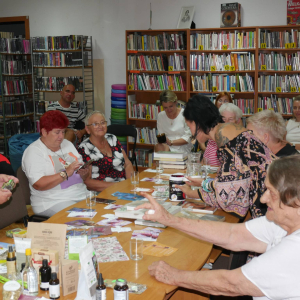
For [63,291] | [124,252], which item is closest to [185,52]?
[124,252]

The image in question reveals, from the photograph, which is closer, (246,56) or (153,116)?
(246,56)

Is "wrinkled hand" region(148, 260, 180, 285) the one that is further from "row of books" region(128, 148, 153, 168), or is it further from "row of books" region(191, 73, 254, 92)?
"row of books" region(128, 148, 153, 168)

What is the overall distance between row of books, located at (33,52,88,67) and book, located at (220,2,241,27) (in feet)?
8.82

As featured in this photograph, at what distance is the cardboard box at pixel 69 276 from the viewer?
163 cm

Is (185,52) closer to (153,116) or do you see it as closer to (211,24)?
(211,24)

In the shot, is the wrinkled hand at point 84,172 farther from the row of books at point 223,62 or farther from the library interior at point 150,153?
the row of books at point 223,62

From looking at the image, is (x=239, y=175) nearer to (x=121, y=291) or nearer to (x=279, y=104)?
(x=121, y=291)

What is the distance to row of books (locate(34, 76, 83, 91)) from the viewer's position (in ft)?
25.4

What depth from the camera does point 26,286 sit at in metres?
1.66

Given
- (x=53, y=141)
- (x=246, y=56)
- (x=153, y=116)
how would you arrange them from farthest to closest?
1. (x=153, y=116)
2. (x=246, y=56)
3. (x=53, y=141)

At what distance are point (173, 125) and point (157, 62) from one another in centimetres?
166

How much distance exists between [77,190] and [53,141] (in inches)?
18.5

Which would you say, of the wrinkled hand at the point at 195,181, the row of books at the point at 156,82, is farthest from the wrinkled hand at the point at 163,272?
the row of books at the point at 156,82

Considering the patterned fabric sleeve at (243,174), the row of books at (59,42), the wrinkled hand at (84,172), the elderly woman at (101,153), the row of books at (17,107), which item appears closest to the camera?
the patterned fabric sleeve at (243,174)
